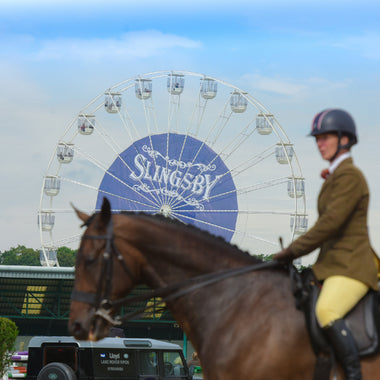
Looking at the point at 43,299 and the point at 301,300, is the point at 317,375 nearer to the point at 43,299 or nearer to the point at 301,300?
the point at 301,300

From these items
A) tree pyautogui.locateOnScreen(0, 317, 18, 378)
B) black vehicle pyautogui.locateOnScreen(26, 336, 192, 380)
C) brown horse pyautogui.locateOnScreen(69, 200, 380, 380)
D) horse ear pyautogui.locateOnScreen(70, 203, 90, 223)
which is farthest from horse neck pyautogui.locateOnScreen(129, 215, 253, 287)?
tree pyautogui.locateOnScreen(0, 317, 18, 378)

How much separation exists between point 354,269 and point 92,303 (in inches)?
72.9

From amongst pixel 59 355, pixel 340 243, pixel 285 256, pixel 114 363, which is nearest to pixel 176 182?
pixel 59 355

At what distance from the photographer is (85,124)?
4500 centimetres

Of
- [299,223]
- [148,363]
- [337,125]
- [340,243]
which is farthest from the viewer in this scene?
[299,223]

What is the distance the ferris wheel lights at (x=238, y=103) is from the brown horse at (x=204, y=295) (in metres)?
39.7

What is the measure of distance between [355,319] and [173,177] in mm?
38609

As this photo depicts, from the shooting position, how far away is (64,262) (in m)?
137

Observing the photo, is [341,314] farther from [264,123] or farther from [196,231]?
[264,123]

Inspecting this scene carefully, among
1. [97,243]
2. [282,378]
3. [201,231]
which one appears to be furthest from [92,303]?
[282,378]

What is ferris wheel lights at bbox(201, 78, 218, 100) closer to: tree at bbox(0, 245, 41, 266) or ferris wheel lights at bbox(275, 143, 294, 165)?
ferris wheel lights at bbox(275, 143, 294, 165)

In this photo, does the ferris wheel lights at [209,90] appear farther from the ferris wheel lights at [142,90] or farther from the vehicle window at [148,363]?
the vehicle window at [148,363]

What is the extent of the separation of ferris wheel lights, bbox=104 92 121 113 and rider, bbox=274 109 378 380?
40.3 m

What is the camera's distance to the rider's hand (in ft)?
18.1
